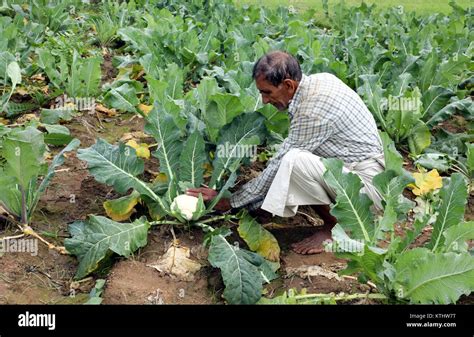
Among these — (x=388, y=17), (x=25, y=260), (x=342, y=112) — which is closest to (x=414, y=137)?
(x=342, y=112)

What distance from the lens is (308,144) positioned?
13.3ft

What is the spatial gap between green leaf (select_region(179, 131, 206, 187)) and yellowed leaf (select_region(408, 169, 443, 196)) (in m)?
1.77

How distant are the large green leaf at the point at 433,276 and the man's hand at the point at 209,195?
136cm

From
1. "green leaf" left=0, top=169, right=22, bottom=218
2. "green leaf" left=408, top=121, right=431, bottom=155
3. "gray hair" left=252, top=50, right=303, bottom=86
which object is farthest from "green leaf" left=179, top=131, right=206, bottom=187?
"green leaf" left=408, top=121, right=431, bottom=155

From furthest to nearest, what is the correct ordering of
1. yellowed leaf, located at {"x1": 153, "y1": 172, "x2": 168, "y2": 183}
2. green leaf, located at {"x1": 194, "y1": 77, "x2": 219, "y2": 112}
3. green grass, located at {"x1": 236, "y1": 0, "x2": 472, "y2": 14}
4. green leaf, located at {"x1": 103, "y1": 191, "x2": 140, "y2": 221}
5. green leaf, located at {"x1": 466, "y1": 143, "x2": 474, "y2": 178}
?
green grass, located at {"x1": 236, "y1": 0, "x2": 472, "y2": 14} → green leaf, located at {"x1": 466, "y1": 143, "x2": 474, "y2": 178} → green leaf, located at {"x1": 194, "y1": 77, "x2": 219, "y2": 112} → yellowed leaf, located at {"x1": 153, "y1": 172, "x2": 168, "y2": 183} → green leaf, located at {"x1": 103, "y1": 191, "x2": 140, "y2": 221}

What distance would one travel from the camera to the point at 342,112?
402cm

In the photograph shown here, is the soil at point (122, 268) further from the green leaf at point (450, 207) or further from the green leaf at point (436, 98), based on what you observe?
the green leaf at point (436, 98)

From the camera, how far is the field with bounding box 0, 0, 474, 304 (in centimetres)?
352

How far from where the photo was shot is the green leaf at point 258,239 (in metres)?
4.00

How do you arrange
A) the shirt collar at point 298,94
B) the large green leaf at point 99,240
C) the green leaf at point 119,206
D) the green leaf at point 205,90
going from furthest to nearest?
1. the green leaf at point 205,90
2. the green leaf at point 119,206
3. the shirt collar at point 298,94
4. the large green leaf at point 99,240

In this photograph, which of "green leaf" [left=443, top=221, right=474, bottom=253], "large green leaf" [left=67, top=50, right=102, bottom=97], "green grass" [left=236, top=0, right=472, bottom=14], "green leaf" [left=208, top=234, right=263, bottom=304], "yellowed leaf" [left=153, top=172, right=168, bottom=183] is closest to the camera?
"green leaf" [left=443, top=221, right=474, bottom=253]

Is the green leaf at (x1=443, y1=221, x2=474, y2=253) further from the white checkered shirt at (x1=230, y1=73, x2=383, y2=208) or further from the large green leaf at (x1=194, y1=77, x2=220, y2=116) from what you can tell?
the large green leaf at (x1=194, y1=77, x2=220, y2=116)


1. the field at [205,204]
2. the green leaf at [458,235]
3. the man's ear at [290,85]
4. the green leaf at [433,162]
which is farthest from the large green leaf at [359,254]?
the green leaf at [433,162]

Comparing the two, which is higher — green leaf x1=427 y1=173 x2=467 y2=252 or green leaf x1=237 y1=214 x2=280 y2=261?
green leaf x1=427 y1=173 x2=467 y2=252
